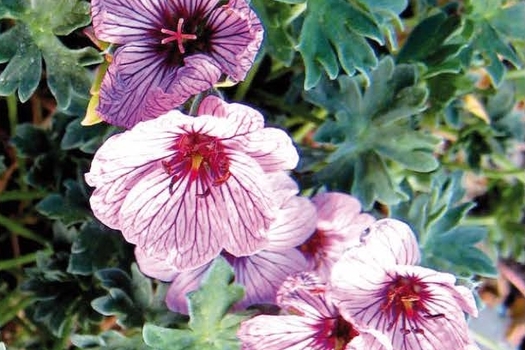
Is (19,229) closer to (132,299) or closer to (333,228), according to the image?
(132,299)

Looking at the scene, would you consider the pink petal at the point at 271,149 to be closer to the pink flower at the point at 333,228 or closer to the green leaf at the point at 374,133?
the pink flower at the point at 333,228

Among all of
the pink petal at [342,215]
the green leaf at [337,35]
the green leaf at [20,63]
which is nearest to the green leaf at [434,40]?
the green leaf at [337,35]

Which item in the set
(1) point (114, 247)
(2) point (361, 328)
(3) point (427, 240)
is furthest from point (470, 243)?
A: (1) point (114, 247)

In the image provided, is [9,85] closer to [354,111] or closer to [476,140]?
[354,111]

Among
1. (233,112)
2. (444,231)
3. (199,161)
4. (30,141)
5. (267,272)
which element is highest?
(233,112)

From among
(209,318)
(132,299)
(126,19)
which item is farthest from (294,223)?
(126,19)

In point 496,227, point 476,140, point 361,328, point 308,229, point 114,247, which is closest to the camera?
point 361,328

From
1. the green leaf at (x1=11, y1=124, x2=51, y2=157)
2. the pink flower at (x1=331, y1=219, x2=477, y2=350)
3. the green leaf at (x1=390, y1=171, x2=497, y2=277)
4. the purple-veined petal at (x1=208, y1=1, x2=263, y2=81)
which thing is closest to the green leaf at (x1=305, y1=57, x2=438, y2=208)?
the green leaf at (x1=390, y1=171, x2=497, y2=277)
